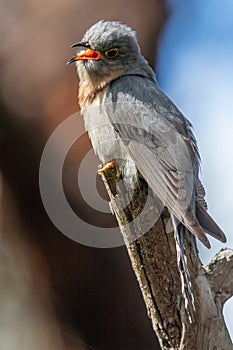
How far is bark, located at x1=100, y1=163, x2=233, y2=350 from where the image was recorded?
4.01 m

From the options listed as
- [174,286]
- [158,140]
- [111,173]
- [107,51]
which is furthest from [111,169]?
[107,51]

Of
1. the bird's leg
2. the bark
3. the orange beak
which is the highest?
the orange beak

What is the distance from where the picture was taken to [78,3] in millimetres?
6145

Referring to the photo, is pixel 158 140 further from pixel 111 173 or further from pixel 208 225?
pixel 208 225

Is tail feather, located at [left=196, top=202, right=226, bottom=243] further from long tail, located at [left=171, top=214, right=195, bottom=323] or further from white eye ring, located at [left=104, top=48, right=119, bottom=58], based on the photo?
white eye ring, located at [left=104, top=48, right=119, bottom=58]

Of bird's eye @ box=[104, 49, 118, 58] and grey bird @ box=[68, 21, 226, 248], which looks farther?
bird's eye @ box=[104, 49, 118, 58]

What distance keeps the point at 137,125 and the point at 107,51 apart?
1.95 ft

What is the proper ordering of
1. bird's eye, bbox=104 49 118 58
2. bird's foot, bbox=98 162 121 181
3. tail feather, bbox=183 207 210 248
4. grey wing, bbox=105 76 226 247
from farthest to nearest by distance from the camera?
bird's eye, bbox=104 49 118 58 < bird's foot, bbox=98 162 121 181 < grey wing, bbox=105 76 226 247 < tail feather, bbox=183 207 210 248

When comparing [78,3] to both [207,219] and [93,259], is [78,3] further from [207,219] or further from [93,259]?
[207,219]

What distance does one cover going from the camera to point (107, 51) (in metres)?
5.35

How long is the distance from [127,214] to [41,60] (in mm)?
2100

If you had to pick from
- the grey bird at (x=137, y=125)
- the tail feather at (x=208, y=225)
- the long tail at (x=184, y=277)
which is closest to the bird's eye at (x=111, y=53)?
the grey bird at (x=137, y=125)

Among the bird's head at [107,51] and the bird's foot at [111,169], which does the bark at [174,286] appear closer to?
the bird's foot at [111,169]

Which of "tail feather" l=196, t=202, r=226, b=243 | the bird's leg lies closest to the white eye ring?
the bird's leg
